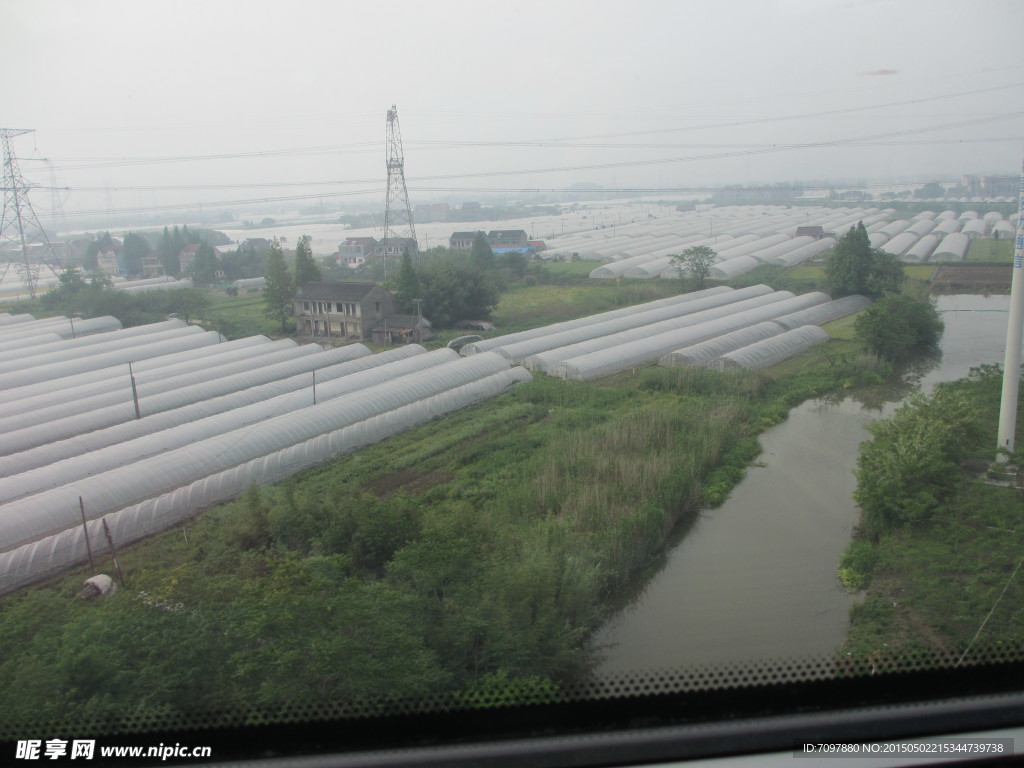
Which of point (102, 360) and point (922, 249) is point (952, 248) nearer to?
point (922, 249)

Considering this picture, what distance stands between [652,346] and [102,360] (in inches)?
220

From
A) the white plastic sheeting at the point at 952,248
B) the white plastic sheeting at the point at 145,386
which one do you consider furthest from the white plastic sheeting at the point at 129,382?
the white plastic sheeting at the point at 952,248

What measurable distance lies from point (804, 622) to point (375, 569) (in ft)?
4.81

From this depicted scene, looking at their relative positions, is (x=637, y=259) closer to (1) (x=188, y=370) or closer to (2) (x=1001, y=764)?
(1) (x=188, y=370)

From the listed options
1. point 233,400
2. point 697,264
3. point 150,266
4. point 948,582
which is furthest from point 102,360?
point 697,264

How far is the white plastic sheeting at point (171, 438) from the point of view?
413 cm

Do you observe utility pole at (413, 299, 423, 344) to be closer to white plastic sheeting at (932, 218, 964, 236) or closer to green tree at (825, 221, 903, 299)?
green tree at (825, 221, 903, 299)

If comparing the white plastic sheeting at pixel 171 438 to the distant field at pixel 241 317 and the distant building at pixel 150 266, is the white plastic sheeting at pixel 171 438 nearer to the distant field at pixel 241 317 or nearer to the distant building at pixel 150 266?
the distant field at pixel 241 317

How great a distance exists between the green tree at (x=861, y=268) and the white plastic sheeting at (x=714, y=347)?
2.43 m

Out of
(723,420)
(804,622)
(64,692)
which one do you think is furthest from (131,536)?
(723,420)

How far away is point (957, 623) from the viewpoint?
215 cm

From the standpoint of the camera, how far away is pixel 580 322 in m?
9.03

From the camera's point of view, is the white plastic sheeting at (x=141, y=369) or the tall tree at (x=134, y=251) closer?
the white plastic sheeting at (x=141, y=369)

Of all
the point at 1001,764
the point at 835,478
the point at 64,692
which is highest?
the point at 1001,764
